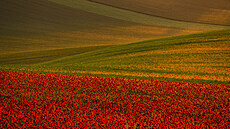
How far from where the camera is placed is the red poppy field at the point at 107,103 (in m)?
7.22

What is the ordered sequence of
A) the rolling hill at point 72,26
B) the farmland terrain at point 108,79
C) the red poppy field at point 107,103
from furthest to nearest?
1. the rolling hill at point 72,26
2. the farmland terrain at point 108,79
3. the red poppy field at point 107,103

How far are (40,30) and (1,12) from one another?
9.20 meters

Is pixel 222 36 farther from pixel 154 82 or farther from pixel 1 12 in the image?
pixel 1 12

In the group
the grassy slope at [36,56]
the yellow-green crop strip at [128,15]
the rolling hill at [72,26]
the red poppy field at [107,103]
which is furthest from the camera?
the yellow-green crop strip at [128,15]

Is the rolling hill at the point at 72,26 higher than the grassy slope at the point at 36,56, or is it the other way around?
the rolling hill at the point at 72,26

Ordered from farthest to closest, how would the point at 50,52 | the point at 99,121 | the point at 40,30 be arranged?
the point at 40,30 → the point at 50,52 → the point at 99,121

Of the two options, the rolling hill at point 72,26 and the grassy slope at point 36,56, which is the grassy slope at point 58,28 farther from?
the grassy slope at point 36,56

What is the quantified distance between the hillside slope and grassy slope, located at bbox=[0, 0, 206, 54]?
9425 millimetres

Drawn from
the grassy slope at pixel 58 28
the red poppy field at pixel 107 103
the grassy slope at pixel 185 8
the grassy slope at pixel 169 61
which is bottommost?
the red poppy field at pixel 107 103

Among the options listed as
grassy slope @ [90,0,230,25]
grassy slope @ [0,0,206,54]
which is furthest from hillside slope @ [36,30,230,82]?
grassy slope @ [90,0,230,25]

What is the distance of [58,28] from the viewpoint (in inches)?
1328

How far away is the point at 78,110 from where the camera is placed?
7879mm

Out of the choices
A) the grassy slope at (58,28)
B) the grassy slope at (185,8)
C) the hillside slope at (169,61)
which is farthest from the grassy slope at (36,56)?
the grassy slope at (185,8)

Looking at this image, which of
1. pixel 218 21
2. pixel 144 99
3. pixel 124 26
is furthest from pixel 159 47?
pixel 218 21
